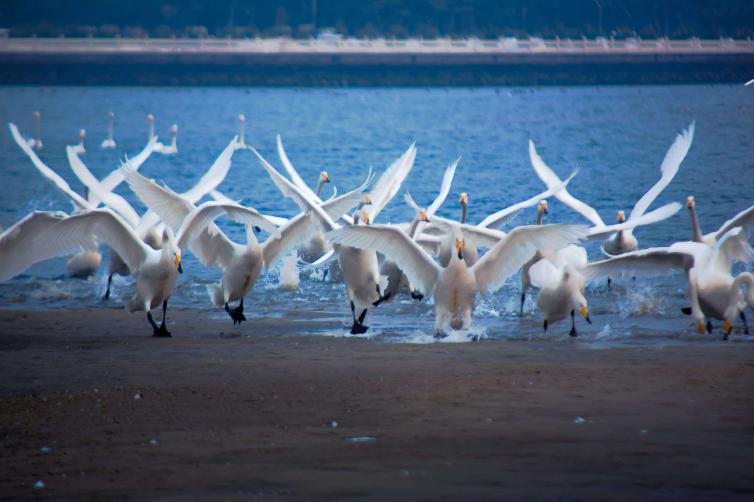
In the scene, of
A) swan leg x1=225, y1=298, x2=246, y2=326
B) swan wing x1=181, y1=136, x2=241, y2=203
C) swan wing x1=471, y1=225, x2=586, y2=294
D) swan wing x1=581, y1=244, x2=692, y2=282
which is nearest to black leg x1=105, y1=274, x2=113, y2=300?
swan wing x1=181, y1=136, x2=241, y2=203

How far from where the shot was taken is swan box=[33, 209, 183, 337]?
12453 millimetres

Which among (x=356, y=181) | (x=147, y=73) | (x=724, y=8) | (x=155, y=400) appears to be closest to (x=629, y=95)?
(x=724, y=8)

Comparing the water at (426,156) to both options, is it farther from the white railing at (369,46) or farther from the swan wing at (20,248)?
the white railing at (369,46)

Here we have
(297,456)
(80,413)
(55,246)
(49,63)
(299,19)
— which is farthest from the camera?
(299,19)

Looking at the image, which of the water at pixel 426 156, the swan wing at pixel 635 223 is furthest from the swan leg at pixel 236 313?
the swan wing at pixel 635 223

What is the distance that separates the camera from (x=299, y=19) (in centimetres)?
10894

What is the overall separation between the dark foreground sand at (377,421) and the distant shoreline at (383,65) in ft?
243

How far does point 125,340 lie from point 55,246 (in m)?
1.36

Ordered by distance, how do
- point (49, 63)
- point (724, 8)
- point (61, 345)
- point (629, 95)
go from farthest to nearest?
point (724, 8)
point (49, 63)
point (629, 95)
point (61, 345)

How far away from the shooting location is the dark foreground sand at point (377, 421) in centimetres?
718

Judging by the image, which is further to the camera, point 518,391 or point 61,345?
point 61,345

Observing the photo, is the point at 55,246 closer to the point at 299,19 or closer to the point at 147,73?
the point at 147,73

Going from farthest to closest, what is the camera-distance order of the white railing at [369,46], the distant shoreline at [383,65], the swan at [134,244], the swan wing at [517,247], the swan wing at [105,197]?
the white railing at [369,46] < the distant shoreline at [383,65] < the swan wing at [105,197] < the swan at [134,244] < the swan wing at [517,247]

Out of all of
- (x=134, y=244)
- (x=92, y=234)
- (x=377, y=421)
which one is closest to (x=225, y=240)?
(x=134, y=244)
